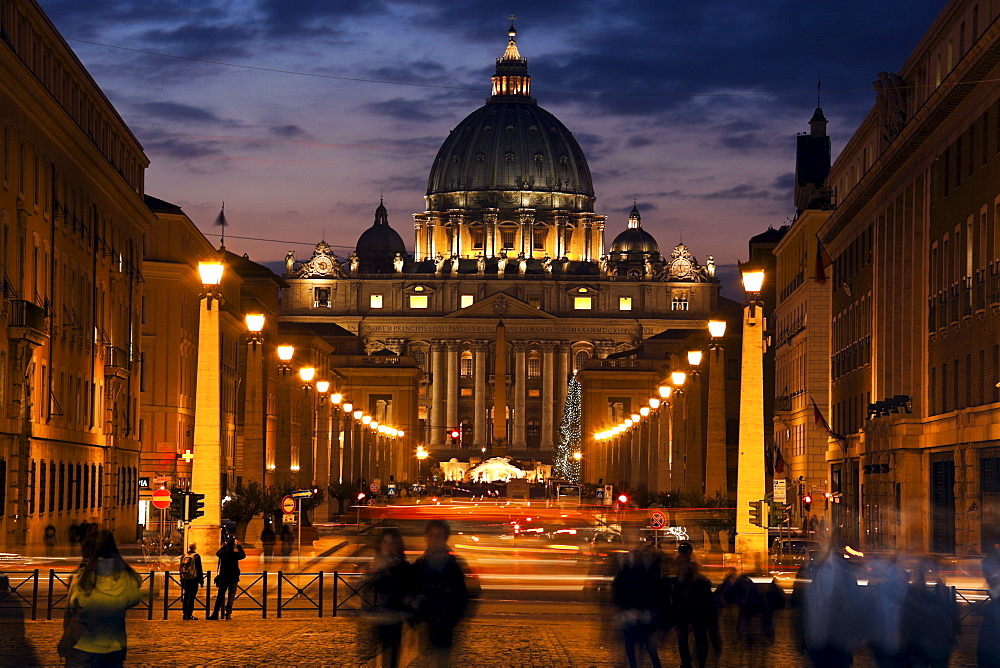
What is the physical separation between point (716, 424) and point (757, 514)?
10.3 m

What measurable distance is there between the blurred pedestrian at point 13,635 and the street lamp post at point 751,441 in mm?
13065

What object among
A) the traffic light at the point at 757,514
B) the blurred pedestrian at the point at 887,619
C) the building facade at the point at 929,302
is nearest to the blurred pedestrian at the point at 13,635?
the blurred pedestrian at the point at 887,619

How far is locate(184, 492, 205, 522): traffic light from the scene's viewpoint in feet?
110

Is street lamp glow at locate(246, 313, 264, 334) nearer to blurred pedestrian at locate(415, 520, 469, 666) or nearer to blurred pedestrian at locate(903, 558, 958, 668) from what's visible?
blurred pedestrian at locate(415, 520, 469, 666)

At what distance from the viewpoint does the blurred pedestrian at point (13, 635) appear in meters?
21.4

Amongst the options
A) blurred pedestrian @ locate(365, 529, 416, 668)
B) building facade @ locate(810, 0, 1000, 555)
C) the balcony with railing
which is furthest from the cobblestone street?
the balcony with railing

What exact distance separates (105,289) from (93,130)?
5.75 m

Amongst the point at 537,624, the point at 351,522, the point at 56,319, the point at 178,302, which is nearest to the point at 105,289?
the point at 56,319

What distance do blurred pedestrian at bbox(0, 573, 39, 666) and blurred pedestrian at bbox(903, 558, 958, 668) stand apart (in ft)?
31.7

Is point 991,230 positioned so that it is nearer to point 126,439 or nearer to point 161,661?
point 161,661

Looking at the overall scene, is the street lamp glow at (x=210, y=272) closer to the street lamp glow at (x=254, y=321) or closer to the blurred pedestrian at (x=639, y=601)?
the street lamp glow at (x=254, y=321)

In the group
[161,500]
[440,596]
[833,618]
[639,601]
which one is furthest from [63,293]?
[833,618]

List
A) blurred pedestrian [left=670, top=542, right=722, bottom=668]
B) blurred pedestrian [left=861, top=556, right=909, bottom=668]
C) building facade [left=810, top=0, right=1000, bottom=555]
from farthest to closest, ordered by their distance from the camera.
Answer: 1. building facade [left=810, top=0, right=1000, bottom=555]
2. blurred pedestrian [left=670, top=542, right=722, bottom=668]
3. blurred pedestrian [left=861, top=556, right=909, bottom=668]

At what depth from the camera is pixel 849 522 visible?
203ft
